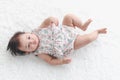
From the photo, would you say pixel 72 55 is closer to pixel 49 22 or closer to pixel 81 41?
pixel 81 41

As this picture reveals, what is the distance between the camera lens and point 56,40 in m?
1.41

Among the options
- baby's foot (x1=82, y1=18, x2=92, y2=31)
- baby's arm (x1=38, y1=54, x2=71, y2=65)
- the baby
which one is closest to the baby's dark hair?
the baby

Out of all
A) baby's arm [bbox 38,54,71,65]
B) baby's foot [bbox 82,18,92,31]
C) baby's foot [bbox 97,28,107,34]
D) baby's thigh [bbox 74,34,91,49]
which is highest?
baby's foot [bbox 82,18,92,31]

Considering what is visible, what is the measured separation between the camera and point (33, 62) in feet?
4.71

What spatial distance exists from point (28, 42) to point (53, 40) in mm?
129

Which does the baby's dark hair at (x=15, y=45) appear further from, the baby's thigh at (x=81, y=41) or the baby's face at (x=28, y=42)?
the baby's thigh at (x=81, y=41)

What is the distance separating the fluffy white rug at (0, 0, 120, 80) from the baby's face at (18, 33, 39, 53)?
0.07 m

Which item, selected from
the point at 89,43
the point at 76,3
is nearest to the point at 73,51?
the point at 89,43

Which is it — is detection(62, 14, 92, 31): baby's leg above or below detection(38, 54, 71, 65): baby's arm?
above

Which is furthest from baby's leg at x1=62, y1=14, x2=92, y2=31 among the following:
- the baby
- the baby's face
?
the baby's face

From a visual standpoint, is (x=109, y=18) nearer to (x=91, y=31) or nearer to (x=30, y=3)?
(x=91, y=31)

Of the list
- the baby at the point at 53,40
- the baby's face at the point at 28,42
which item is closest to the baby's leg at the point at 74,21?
the baby at the point at 53,40

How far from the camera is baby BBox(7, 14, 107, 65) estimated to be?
1.38 meters

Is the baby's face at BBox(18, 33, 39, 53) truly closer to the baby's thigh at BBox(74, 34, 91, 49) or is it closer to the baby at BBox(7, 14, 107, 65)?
the baby at BBox(7, 14, 107, 65)
